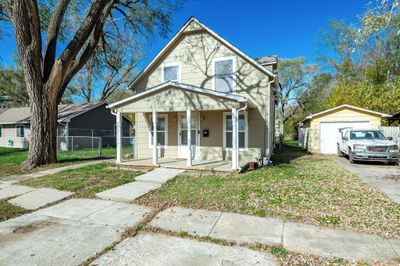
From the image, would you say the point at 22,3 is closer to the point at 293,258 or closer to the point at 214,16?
the point at 214,16

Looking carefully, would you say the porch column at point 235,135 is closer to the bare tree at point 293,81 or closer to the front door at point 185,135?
the front door at point 185,135

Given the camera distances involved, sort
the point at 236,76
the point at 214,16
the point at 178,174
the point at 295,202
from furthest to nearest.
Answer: the point at 214,16
the point at 236,76
the point at 178,174
the point at 295,202

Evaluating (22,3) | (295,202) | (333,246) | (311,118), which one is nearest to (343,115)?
(311,118)

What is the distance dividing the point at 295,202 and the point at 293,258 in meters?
2.17

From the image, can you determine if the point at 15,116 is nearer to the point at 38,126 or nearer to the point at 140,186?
the point at 38,126

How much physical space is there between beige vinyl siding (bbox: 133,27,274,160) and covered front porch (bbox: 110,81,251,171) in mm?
49

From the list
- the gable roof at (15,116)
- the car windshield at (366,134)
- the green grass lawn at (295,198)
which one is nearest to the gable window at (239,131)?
the green grass lawn at (295,198)

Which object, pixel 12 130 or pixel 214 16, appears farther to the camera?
pixel 12 130

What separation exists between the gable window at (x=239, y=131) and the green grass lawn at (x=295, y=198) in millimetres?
2790

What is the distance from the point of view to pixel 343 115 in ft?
45.7

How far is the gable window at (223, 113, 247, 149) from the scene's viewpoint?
10070 mm

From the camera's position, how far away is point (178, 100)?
8523mm

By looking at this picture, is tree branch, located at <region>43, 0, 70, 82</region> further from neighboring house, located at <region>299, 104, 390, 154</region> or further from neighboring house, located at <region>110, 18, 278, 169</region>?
neighboring house, located at <region>299, 104, 390, 154</region>

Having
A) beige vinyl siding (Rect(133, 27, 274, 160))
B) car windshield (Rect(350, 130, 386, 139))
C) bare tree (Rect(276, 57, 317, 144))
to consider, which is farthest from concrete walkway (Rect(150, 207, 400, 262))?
bare tree (Rect(276, 57, 317, 144))
